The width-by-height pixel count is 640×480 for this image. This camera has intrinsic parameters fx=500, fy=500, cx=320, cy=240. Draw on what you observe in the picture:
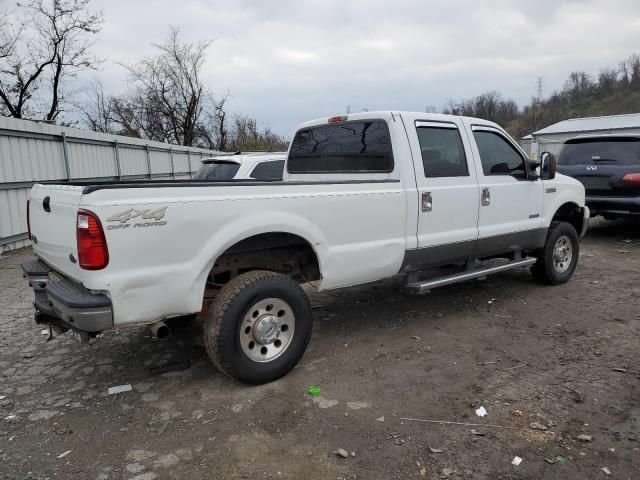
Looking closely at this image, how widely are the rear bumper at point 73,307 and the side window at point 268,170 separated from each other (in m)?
4.72

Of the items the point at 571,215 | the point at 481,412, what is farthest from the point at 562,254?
the point at 481,412

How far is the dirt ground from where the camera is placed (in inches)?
111

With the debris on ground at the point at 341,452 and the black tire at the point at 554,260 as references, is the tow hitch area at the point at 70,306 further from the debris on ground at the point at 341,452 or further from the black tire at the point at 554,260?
the black tire at the point at 554,260

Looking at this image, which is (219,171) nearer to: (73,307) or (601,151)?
(73,307)

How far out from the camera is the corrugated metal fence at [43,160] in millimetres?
9008

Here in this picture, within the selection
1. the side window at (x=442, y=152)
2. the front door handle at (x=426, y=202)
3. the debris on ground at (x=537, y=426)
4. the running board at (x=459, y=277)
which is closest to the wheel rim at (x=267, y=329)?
the running board at (x=459, y=277)

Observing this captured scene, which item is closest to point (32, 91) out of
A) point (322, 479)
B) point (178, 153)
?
point (178, 153)

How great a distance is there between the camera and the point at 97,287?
120 inches

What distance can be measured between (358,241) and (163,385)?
1.92 m

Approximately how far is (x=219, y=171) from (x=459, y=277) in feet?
15.8

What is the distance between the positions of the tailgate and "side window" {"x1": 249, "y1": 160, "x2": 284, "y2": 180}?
4.36m

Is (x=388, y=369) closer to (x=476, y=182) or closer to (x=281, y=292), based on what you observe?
(x=281, y=292)

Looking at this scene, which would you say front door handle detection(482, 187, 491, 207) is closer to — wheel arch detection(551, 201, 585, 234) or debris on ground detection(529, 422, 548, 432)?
wheel arch detection(551, 201, 585, 234)

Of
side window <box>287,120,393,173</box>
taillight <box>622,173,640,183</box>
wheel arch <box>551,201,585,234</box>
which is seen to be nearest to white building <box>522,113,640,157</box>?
taillight <box>622,173,640,183</box>
